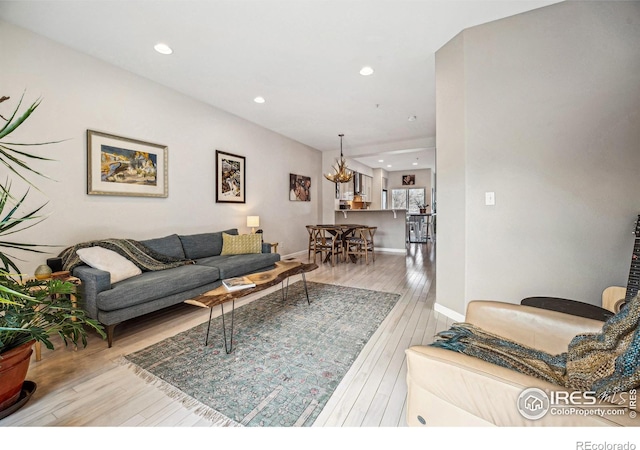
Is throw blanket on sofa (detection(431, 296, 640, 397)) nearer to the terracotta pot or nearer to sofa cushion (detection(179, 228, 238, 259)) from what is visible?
the terracotta pot

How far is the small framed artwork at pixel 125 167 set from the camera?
9.64ft

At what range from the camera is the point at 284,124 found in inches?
208

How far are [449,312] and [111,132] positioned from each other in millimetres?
4332

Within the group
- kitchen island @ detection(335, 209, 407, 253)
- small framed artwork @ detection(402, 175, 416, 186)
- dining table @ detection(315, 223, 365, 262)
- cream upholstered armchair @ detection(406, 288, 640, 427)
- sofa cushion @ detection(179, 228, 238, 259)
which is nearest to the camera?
cream upholstered armchair @ detection(406, 288, 640, 427)

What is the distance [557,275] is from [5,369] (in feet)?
12.4

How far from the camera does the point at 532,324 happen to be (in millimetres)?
1364

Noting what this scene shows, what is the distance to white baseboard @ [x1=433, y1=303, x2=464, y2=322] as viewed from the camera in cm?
258

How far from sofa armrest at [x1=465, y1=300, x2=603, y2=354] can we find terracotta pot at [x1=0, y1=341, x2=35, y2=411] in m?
2.53

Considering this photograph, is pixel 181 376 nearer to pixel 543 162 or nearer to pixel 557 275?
pixel 557 275

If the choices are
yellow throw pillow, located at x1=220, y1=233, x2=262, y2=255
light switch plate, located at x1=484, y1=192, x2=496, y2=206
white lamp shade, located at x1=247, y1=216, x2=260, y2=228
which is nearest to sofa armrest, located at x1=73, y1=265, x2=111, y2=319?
yellow throw pillow, located at x1=220, y1=233, x2=262, y2=255

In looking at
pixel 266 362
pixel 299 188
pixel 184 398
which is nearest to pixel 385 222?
pixel 299 188

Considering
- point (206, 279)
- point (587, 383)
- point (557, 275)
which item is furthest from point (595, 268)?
point (206, 279)

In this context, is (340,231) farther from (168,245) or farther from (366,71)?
(168,245)

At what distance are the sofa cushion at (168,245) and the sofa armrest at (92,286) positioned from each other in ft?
3.05
